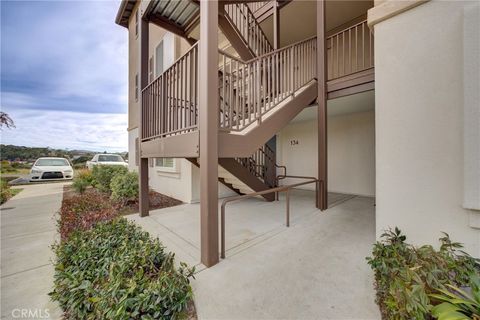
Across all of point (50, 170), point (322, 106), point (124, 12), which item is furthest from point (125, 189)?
point (124, 12)

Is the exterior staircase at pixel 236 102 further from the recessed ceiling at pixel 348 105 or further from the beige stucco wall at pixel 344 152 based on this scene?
the beige stucco wall at pixel 344 152

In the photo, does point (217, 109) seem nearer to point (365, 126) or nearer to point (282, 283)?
point (282, 283)

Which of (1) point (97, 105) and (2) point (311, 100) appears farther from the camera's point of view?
(1) point (97, 105)

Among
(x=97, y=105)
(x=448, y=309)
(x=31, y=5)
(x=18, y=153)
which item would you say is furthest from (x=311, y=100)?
(x=18, y=153)

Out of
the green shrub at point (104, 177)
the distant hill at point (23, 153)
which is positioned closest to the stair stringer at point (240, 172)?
the green shrub at point (104, 177)

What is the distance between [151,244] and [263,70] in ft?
11.0

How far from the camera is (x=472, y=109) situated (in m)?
1.77

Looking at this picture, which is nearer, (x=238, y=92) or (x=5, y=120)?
(x=238, y=92)

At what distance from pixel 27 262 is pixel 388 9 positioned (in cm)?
587

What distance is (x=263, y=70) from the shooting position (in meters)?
3.72

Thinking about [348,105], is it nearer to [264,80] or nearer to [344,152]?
[344,152]

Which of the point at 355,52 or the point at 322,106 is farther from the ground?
the point at 355,52

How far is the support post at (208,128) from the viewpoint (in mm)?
2576

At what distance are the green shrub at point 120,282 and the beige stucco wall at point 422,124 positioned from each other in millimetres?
2478
